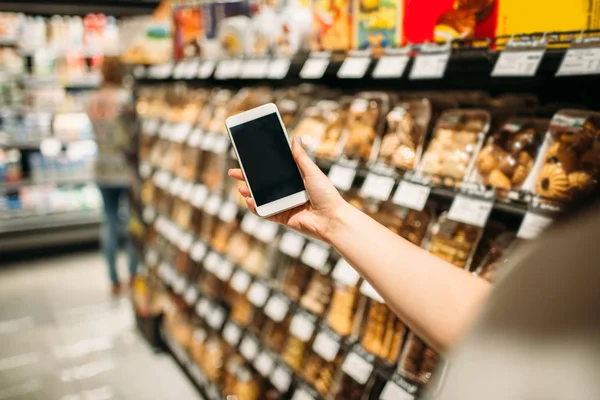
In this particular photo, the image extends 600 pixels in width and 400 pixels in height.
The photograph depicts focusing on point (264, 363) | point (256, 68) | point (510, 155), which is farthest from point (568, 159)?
point (264, 363)

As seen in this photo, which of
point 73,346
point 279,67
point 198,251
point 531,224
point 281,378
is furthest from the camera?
point 73,346

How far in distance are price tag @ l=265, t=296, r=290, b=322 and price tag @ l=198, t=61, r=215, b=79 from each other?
1071 mm

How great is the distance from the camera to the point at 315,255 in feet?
6.29

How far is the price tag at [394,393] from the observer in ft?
4.91

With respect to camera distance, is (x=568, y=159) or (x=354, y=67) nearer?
(x=568, y=159)

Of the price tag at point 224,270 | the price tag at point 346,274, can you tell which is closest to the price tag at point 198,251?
the price tag at point 224,270

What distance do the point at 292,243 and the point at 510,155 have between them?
0.95 m

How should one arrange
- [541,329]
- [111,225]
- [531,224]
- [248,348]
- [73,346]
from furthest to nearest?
[111,225] < [73,346] < [248,348] < [531,224] < [541,329]

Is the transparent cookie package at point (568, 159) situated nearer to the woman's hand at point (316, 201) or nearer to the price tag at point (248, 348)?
the woman's hand at point (316, 201)

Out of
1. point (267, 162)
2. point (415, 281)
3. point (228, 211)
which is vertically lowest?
point (228, 211)

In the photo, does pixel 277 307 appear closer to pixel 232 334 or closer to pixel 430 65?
pixel 232 334

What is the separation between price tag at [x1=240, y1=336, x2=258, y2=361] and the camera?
2416 millimetres

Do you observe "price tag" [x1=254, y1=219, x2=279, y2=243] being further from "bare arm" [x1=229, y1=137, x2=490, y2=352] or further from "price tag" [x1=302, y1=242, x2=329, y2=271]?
"bare arm" [x1=229, y1=137, x2=490, y2=352]

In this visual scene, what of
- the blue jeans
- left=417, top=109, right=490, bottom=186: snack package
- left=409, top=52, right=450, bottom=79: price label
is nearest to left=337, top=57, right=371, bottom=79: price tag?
left=409, top=52, right=450, bottom=79: price label
